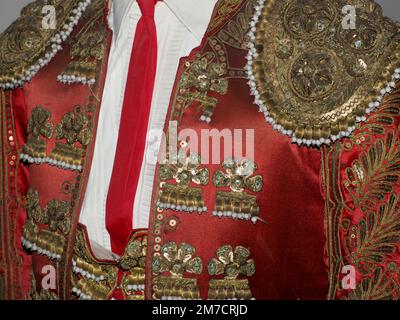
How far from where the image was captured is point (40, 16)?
61.1 inches

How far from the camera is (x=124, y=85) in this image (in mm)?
1427

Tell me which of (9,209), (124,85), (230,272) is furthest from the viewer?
(9,209)

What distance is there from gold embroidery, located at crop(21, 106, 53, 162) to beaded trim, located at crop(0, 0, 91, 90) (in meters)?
0.06

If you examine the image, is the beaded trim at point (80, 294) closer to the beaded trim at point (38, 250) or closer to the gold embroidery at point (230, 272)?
the beaded trim at point (38, 250)

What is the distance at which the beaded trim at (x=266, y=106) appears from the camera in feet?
4.18

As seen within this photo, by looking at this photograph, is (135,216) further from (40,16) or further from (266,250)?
(40,16)

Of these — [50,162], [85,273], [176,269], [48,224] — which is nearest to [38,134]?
[50,162]

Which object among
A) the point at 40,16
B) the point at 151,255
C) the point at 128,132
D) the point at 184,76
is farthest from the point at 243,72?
the point at 40,16

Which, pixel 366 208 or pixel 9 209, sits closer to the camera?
pixel 366 208

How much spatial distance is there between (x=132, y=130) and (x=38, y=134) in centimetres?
22

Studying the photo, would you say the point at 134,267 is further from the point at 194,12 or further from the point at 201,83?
the point at 194,12

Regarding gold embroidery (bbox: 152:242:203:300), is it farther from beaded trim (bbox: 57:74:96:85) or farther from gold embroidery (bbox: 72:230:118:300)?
beaded trim (bbox: 57:74:96:85)

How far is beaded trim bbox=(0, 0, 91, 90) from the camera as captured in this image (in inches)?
59.1

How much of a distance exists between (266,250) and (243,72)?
30 cm
